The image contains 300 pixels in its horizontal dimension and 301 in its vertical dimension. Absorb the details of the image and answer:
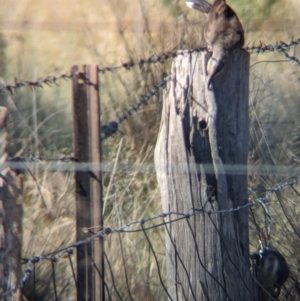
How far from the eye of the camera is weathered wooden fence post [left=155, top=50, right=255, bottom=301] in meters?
2.72

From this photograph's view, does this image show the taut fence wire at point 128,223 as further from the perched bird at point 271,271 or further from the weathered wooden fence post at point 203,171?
the perched bird at point 271,271

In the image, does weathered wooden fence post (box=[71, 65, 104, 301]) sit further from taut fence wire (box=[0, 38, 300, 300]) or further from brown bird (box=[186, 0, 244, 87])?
brown bird (box=[186, 0, 244, 87])

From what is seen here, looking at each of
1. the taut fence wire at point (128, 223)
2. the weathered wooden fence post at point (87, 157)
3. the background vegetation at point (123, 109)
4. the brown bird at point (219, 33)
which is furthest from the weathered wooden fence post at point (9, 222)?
the background vegetation at point (123, 109)

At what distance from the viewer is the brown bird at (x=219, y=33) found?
268 cm

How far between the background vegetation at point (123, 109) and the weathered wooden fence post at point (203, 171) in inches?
22.8

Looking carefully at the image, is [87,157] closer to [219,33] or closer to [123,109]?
[219,33]

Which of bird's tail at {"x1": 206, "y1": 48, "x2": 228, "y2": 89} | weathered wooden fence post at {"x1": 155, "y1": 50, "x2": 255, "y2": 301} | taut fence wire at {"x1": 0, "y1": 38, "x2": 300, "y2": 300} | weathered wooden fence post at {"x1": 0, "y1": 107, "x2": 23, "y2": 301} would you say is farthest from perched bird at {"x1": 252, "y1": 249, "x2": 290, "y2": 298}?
weathered wooden fence post at {"x1": 0, "y1": 107, "x2": 23, "y2": 301}

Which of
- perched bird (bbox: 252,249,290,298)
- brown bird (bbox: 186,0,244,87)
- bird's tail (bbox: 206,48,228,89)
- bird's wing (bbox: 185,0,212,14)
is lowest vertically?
perched bird (bbox: 252,249,290,298)

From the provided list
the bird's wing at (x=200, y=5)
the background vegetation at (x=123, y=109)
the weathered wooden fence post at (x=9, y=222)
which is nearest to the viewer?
the weathered wooden fence post at (x=9, y=222)

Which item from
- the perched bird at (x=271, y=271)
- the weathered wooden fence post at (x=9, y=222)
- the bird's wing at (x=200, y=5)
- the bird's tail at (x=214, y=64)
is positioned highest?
the bird's wing at (x=200, y=5)

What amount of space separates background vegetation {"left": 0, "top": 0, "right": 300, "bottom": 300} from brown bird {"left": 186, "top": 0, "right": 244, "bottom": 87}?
0.43 metres

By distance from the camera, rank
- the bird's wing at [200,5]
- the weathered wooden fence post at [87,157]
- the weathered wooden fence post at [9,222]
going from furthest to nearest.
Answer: the bird's wing at [200,5], the weathered wooden fence post at [87,157], the weathered wooden fence post at [9,222]

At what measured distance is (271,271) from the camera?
3188mm

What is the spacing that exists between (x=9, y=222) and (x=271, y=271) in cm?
136
